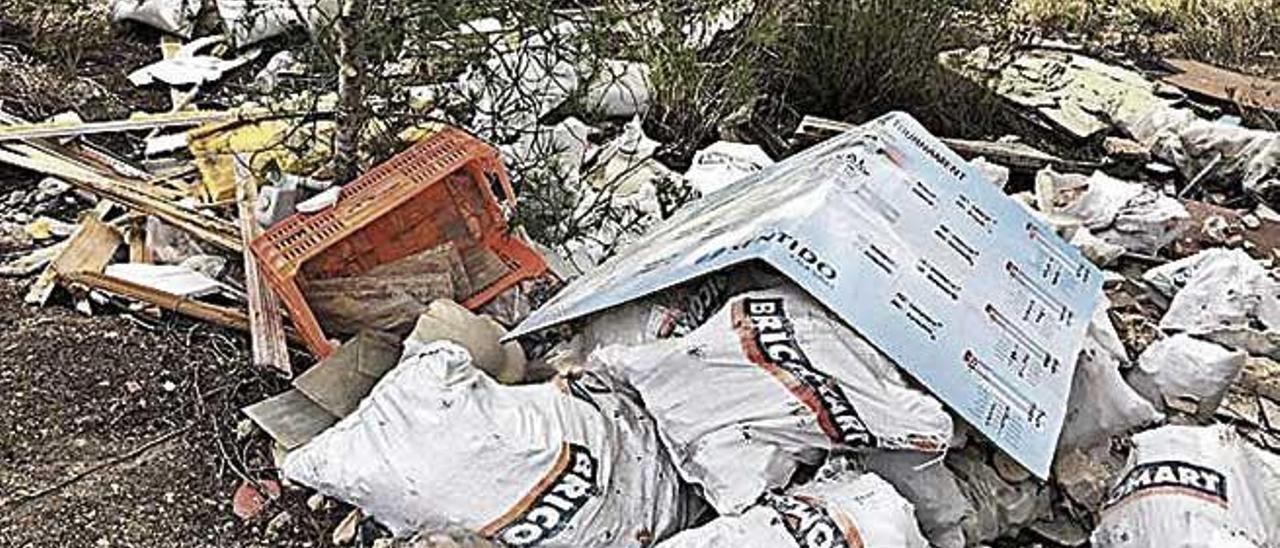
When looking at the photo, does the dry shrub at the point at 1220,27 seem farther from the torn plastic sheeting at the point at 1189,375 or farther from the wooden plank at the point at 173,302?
the wooden plank at the point at 173,302

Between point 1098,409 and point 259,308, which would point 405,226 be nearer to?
point 259,308

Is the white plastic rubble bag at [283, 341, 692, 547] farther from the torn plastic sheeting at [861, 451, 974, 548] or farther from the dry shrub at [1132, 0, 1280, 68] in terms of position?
the dry shrub at [1132, 0, 1280, 68]

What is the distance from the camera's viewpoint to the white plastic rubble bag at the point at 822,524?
2.34 meters

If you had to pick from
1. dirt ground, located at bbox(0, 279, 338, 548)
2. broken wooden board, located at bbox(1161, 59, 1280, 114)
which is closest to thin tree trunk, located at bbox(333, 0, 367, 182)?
dirt ground, located at bbox(0, 279, 338, 548)

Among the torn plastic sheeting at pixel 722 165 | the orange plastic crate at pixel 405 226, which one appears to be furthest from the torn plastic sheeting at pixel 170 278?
the torn plastic sheeting at pixel 722 165

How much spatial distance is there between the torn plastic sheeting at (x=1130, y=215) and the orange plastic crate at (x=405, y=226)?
188cm

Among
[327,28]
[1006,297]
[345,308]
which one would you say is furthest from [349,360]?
[1006,297]

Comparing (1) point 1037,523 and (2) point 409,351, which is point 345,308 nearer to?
(2) point 409,351

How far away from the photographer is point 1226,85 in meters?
5.67

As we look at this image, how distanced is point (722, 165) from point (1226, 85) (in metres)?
2.52

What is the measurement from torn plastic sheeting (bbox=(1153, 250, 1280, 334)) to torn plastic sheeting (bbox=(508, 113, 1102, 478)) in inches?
21.4

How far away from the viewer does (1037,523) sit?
2875 millimetres

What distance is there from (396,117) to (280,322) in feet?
2.02

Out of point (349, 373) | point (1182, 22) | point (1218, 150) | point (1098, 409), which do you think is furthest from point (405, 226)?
point (1182, 22)
